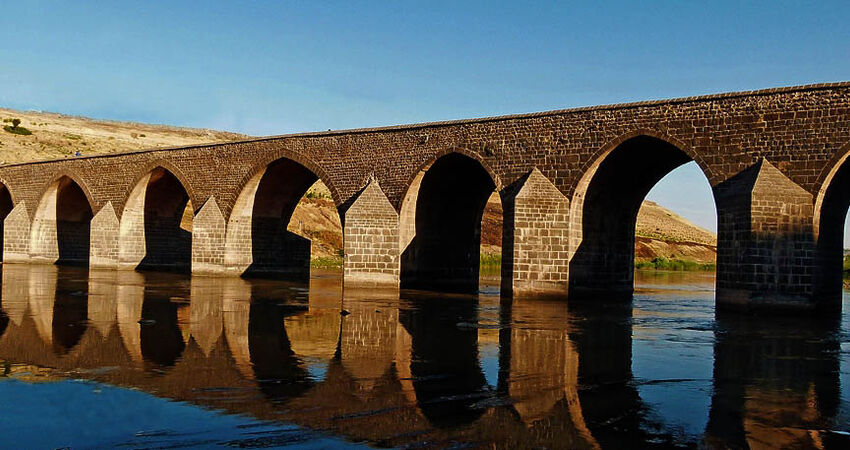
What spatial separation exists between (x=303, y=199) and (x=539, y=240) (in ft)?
112

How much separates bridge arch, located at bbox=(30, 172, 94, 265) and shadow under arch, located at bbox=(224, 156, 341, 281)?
32.9 feet

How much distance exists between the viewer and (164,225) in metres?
34.2

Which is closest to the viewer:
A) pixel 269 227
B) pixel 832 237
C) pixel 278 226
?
pixel 832 237

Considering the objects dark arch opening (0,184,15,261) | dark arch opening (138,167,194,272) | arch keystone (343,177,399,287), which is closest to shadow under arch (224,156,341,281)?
arch keystone (343,177,399,287)

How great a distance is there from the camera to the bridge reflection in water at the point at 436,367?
6.64 metres

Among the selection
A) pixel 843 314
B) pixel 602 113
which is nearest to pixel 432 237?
pixel 602 113

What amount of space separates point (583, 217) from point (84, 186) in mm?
23331

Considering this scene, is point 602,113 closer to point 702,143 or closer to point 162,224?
point 702,143

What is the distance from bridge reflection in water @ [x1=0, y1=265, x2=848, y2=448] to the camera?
664 cm

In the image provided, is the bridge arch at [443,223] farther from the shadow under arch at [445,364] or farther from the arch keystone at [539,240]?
the shadow under arch at [445,364]

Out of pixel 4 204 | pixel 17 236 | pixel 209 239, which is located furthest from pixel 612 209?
pixel 4 204

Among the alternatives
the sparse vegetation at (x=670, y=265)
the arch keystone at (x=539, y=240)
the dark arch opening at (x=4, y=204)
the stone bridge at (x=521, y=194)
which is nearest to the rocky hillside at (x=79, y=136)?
the dark arch opening at (x=4, y=204)

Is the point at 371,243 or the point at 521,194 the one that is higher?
the point at 521,194

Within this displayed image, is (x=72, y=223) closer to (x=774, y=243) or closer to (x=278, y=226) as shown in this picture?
(x=278, y=226)
